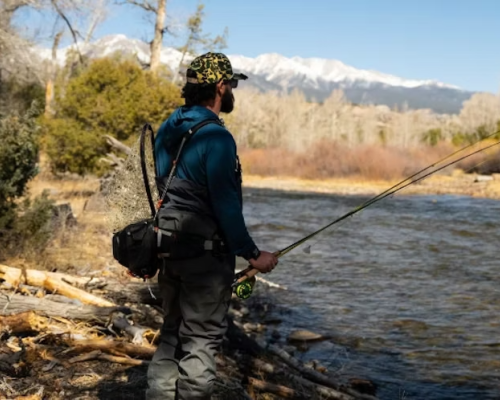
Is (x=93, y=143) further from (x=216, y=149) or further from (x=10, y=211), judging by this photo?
(x=216, y=149)

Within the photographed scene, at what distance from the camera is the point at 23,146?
658cm

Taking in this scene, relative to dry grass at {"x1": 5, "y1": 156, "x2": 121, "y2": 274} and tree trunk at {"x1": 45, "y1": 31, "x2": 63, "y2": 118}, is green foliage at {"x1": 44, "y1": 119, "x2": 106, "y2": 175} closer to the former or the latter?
dry grass at {"x1": 5, "y1": 156, "x2": 121, "y2": 274}

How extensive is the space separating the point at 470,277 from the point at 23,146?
22.8 feet

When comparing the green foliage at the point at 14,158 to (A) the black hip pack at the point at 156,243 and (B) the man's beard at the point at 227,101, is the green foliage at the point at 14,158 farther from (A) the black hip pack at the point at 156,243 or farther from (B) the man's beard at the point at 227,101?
(B) the man's beard at the point at 227,101

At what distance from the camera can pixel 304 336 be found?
21.3 ft

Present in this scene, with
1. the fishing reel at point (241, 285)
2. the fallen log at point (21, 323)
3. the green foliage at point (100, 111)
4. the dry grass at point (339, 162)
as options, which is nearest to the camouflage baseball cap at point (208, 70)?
the fishing reel at point (241, 285)

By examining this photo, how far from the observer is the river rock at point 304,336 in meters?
6.45

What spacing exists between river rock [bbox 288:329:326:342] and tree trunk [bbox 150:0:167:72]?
14457 mm

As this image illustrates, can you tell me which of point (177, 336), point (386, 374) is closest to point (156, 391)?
point (177, 336)

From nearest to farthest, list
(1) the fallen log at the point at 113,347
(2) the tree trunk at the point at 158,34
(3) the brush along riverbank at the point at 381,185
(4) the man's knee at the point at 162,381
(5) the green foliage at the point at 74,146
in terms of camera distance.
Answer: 1. (4) the man's knee at the point at 162,381
2. (1) the fallen log at the point at 113,347
3. (5) the green foliage at the point at 74,146
4. (2) the tree trunk at the point at 158,34
5. (3) the brush along riverbank at the point at 381,185

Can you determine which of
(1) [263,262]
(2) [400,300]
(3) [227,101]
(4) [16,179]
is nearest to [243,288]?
(1) [263,262]

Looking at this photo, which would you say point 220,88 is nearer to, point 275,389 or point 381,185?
point 275,389

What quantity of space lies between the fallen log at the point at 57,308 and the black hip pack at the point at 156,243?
1.86 meters

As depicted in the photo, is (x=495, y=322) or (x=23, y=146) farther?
(x=495, y=322)
